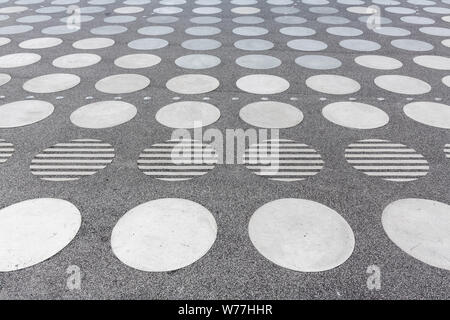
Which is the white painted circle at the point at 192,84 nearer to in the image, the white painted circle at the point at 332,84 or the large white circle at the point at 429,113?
the white painted circle at the point at 332,84

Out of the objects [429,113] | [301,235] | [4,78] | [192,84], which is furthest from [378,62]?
[4,78]

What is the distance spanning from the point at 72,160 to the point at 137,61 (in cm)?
188

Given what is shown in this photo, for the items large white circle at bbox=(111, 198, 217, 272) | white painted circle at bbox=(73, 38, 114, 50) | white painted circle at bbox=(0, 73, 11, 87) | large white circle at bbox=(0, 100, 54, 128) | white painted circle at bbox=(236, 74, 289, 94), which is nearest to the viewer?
large white circle at bbox=(111, 198, 217, 272)

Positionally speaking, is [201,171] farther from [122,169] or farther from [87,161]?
[87,161]

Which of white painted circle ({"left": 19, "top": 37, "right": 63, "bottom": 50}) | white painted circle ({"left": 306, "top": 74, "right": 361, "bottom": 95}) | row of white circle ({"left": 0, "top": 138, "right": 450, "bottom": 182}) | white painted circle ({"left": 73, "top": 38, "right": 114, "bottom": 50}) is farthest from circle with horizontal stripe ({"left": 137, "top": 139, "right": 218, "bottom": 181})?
white painted circle ({"left": 19, "top": 37, "right": 63, "bottom": 50})

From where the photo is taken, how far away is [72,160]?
2.33 meters

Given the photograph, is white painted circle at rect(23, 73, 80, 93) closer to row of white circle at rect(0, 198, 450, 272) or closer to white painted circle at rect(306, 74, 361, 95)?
row of white circle at rect(0, 198, 450, 272)

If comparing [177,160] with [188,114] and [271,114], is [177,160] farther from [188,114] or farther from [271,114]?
[271,114]

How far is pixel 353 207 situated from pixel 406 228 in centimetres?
28

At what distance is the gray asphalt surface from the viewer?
153 centimetres

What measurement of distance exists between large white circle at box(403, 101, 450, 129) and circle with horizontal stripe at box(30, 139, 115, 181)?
2.39 m

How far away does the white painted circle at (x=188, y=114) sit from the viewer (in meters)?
2.73

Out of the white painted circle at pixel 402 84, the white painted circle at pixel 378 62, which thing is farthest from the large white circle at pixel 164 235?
the white painted circle at pixel 378 62
